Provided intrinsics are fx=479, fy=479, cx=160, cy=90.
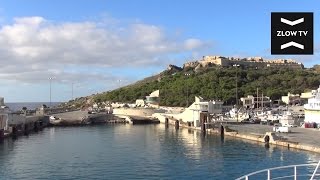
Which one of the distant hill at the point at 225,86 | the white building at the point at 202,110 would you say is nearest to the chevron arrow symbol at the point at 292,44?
the white building at the point at 202,110

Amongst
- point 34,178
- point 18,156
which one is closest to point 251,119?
point 18,156

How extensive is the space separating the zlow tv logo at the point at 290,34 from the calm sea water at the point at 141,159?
96.3ft

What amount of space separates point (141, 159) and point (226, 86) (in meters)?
102

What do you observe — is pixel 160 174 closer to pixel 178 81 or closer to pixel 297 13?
pixel 297 13

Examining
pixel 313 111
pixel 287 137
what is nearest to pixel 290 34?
pixel 287 137

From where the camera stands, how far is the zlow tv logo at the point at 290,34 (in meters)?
8.28

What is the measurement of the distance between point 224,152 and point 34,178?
23.1 m

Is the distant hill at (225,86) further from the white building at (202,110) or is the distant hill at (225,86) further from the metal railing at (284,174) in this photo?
the metal railing at (284,174)

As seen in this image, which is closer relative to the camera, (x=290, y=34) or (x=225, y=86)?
(x=290, y=34)

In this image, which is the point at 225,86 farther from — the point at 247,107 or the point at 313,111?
the point at 313,111

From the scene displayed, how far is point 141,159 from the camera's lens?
47312 mm

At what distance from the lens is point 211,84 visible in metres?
150

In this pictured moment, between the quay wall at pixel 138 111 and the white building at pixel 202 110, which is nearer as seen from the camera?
the white building at pixel 202 110

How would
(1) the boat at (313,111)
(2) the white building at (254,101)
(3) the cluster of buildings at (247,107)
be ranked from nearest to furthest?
(1) the boat at (313,111), (3) the cluster of buildings at (247,107), (2) the white building at (254,101)
